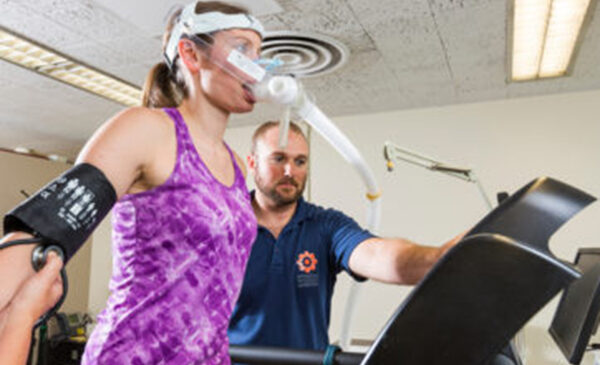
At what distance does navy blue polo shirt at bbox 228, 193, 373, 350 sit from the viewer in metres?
1.59

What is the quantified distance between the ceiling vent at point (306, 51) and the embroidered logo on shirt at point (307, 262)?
4.59 ft

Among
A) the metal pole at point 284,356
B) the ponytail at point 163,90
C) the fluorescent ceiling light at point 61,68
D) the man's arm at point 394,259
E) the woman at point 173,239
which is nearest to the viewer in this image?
the woman at point 173,239

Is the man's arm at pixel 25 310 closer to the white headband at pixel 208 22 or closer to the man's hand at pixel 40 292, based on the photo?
the man's hand at pixel 40 292

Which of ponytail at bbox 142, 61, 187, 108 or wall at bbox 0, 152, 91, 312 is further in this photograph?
wall at bbox 0, 152, 91, 312

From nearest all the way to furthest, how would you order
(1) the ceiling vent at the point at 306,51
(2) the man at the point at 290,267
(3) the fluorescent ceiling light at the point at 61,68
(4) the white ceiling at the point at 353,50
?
(2) the man at the point at 290,267, (4) the white ceiling at the point at 353,50, (1) the ceiling vent at the point at 306,51, (3) the fluorescent ceiling light at the point at 61,68

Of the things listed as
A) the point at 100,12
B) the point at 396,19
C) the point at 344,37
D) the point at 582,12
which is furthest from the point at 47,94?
the point at 582,12

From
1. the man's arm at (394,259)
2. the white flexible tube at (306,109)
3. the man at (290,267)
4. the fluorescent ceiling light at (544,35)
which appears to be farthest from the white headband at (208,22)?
the fluorescent ceiling light at (544,35)

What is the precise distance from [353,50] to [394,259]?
7.42ft

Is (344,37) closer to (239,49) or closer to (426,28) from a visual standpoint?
(426,28)

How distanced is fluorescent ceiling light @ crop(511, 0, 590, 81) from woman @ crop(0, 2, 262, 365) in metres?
2.26

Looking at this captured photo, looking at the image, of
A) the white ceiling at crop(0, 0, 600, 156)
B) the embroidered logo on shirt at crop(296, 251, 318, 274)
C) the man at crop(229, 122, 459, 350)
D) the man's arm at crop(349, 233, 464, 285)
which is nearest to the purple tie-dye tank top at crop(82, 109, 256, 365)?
the man's arm at crop(349, 233, 464, 285)

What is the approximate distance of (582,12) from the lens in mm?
2641

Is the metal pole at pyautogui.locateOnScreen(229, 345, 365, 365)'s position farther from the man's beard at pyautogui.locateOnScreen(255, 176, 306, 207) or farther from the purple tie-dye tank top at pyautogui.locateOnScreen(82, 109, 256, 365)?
the man's beard at pyautogui.locateOnScreen(255, 176, 306, 207)

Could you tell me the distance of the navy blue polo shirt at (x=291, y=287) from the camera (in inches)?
62.5
